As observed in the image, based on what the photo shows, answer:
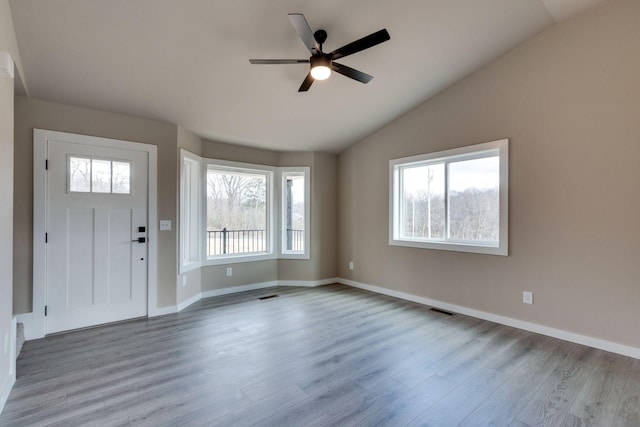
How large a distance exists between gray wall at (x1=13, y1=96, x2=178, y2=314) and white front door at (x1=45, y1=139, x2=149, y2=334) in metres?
0.16

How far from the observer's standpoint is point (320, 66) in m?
2.62

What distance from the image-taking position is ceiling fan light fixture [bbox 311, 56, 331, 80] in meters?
2.60

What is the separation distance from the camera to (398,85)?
3.91 metres

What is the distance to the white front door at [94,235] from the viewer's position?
3346 mm

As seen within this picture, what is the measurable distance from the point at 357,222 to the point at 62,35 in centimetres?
435

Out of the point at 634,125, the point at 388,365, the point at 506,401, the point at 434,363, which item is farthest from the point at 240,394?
the point at 634,125

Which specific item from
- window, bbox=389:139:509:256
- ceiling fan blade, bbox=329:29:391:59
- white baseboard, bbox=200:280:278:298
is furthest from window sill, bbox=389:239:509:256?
ceiling fan blade, bbox=329:29:391:59

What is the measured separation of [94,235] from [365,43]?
11.6 feet

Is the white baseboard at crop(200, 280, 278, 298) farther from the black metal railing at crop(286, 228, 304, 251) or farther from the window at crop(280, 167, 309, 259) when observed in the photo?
the black metal railing at crop(286, 228, 304, 251)

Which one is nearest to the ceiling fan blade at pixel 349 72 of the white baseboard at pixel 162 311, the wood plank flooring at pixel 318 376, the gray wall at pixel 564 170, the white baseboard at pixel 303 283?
the gray wall at pixel 564 170

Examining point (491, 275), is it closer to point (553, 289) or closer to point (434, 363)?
point (553, 289)

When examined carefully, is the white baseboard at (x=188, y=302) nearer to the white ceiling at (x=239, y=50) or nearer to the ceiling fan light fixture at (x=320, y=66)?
the white ceiling at (x=239, y=50)

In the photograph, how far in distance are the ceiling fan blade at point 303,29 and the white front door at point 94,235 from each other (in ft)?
8.47

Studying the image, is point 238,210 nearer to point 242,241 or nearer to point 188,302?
point 242,241
